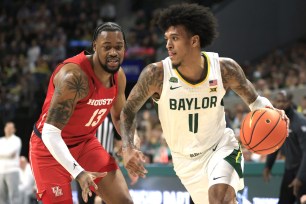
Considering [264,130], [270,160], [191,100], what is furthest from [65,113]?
[270,160]

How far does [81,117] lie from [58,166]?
1.59ft

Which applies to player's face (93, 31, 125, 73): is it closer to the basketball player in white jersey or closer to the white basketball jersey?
the basketball player in white jersey

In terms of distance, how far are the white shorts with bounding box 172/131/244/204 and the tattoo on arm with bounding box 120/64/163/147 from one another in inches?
20.5

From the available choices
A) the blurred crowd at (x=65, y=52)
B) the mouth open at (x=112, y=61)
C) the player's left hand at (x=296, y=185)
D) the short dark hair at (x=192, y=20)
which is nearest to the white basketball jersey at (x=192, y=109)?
the short dark hair at (x=192, y=20)

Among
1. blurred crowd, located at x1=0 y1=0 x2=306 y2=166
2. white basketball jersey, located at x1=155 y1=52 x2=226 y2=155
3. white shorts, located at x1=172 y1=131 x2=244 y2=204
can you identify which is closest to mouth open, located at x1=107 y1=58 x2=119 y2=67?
white basketball jersey, located at x1=155 y1=52 x2=226 y2=155

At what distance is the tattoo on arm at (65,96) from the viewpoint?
17.5ft

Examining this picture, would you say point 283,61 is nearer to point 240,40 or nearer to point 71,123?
point 240,40

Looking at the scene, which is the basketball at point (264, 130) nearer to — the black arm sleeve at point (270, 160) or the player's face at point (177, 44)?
the player's face at point (177, 44)

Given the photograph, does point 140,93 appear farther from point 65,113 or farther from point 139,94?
point 65,113

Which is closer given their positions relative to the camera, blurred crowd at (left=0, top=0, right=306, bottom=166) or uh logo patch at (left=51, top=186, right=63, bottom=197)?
uh logo patch at (left=51, top=186, right=63, bottom=197)

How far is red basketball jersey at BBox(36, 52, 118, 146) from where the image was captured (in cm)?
562

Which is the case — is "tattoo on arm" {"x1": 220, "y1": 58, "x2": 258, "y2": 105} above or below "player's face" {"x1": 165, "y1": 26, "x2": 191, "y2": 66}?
below

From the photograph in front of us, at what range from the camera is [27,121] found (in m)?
15.4

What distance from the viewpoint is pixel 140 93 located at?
5430 mm
